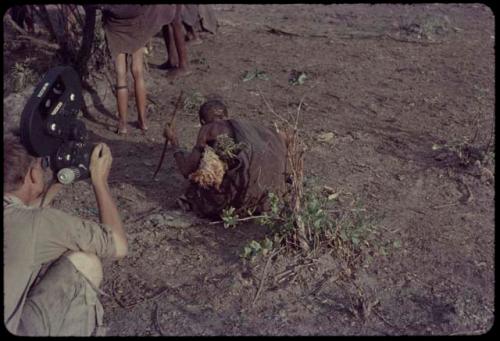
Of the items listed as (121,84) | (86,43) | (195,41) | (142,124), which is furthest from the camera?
(195,41)

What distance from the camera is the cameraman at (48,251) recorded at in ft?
7.15

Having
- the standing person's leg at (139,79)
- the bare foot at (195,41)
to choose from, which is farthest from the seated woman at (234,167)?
the bare foot at (195,41)

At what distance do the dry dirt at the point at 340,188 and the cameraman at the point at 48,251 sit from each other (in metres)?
0.54

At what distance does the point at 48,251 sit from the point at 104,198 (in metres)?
0.31

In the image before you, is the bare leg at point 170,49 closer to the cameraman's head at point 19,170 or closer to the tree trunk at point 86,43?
the tree trunk at point 86,43

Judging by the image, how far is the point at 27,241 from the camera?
217 centimetres

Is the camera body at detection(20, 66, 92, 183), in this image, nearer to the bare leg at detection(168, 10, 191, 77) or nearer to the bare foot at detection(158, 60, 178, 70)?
the bare leg at detection(168, 10, 191, 77)

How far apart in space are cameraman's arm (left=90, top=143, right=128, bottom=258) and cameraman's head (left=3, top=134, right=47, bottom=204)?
0.22 m

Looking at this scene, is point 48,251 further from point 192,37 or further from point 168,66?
point 192,37

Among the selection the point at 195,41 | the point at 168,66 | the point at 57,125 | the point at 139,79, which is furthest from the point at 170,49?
the point at 57,125

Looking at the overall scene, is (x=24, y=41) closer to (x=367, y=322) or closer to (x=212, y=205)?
(x=212, y=205)

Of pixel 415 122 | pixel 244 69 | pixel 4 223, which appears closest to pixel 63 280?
pixel 4 223

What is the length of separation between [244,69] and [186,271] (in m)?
3.32

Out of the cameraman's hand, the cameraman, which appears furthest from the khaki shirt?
the cameraman's hand
